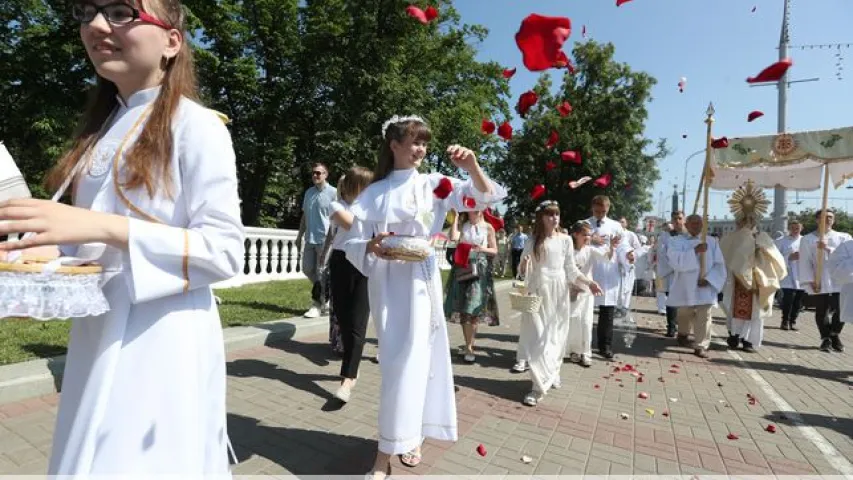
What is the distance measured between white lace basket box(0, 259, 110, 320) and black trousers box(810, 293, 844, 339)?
10711 mm

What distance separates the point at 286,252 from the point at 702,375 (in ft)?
28.3

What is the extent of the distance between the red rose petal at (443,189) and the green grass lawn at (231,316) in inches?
117

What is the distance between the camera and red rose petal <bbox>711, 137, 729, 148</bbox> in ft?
28.3

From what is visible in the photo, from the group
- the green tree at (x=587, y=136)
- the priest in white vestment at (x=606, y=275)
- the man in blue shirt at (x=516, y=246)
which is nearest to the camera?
the priest in white vestment at (x=606, y=275)

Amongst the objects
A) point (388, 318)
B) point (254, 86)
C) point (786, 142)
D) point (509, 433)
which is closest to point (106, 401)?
point (388, 318)

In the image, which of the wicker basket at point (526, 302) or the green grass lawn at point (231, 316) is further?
the wicker basket at point (526, 302)

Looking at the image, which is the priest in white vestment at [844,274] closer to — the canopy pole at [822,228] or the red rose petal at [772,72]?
the canopy pole at [822,228]

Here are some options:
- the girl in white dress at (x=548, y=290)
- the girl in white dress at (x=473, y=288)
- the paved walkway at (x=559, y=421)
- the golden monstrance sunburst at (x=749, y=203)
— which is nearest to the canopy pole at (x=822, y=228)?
the golden monstrance sunburst at (x=749, y=203)

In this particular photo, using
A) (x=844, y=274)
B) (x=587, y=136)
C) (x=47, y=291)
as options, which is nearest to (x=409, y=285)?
(x=47, y=291)

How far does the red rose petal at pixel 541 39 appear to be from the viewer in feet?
10.1

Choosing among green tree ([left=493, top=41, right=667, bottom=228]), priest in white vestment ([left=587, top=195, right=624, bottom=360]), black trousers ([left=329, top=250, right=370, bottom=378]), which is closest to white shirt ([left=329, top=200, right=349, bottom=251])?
black trousers ([left=329, top=250, right=370, bottom=378])

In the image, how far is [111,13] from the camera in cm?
127

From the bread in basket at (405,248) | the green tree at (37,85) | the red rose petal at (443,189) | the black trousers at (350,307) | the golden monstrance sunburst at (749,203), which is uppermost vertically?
the green tree at (37,85)

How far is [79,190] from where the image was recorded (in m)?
1.35
